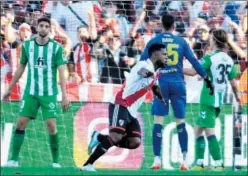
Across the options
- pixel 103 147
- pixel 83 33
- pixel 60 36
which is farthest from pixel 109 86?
pixel 103 147

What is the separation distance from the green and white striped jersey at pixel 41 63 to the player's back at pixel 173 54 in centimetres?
133

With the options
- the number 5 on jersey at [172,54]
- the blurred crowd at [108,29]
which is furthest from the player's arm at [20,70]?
the number 5 on jersey at [172,54]

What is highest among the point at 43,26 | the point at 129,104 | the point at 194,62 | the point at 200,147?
the point at 43,26

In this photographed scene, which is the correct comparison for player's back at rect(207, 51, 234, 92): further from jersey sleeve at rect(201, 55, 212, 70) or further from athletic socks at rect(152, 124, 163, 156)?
athletic socks at rect(152, 124, 163, 156)

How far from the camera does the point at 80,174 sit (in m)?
14.1

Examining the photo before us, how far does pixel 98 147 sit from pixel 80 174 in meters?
0.50

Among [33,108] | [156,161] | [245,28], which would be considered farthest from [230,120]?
[33,108]

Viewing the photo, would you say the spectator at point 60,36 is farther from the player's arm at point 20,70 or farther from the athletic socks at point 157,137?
the athletic socks at point 157,137

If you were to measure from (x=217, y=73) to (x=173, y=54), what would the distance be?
0.87m

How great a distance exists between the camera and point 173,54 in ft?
49.6

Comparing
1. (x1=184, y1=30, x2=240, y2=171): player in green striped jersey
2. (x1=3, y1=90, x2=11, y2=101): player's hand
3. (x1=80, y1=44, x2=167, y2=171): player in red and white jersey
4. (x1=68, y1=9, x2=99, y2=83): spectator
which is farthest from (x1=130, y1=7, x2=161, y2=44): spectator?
(x1=80, y1=44, x2=167, y2=171): player in red and white jersey

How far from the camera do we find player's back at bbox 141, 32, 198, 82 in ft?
49.5

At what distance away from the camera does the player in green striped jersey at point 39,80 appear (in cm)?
1517

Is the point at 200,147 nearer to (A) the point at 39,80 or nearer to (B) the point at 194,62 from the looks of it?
(B) the point at 194,62
